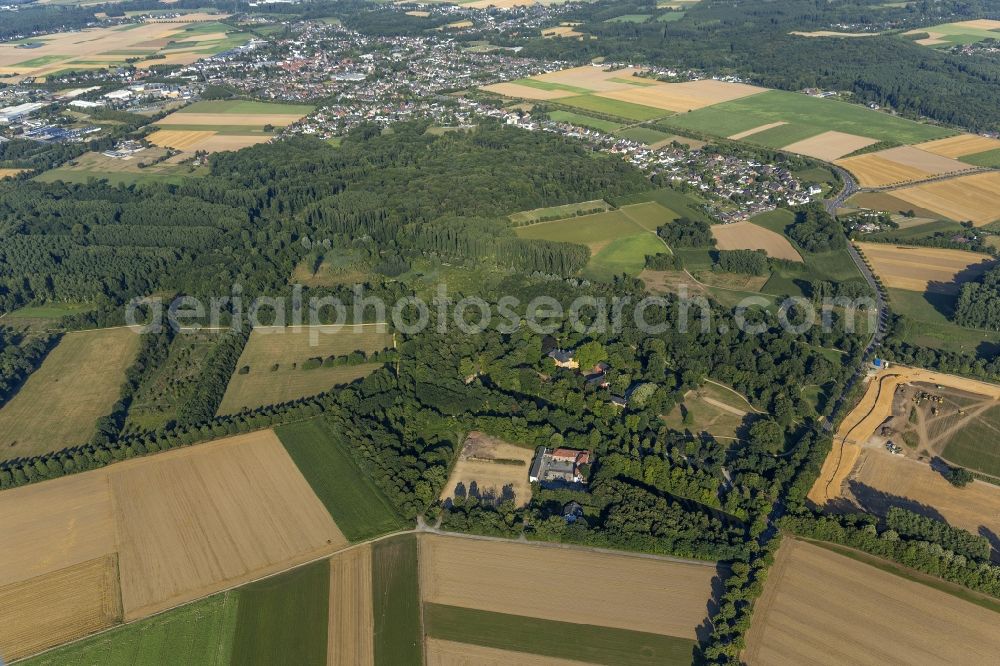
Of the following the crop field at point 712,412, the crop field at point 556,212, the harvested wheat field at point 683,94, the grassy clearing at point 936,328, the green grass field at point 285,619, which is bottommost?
the green grass field at point 285,619

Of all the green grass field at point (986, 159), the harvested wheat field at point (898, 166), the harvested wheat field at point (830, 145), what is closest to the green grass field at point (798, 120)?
the harvested wheat field at point (830, 145)

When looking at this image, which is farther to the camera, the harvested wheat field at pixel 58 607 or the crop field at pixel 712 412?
the crop field at pixel 712 412

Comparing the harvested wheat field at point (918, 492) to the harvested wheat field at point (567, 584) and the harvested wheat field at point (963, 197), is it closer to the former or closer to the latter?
the harvested wheat field at point (567, 584)

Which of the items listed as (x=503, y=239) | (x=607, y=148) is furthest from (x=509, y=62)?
(x=503, y=239)

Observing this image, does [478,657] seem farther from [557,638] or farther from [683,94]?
[683,94]

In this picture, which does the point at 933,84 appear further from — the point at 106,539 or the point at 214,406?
the point at 106,539

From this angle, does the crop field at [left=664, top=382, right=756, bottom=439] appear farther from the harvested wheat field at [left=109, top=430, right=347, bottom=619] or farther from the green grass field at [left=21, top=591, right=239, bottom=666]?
the green grass field at [left=21, top=591, right=239, bottom=666]

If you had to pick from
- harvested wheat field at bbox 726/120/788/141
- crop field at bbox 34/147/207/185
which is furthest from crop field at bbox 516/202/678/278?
crop field at bbox 34/147/207/185
